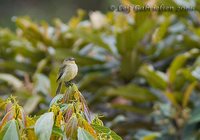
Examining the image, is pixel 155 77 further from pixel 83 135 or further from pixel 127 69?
pixel 83 135

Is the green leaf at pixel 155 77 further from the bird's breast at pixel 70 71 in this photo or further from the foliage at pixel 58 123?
the foliage at pixel 58 123

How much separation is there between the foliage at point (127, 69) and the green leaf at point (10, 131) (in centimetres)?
123

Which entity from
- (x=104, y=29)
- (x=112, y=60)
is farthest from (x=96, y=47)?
(x=104, y=29)

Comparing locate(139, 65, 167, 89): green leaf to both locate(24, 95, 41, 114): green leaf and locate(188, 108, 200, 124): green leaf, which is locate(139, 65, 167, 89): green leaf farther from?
locate(24, 95, 41, 114): green leaf

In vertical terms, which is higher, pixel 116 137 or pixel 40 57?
pixel 40 57

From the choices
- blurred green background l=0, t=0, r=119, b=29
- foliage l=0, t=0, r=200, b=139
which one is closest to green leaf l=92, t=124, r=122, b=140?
foliage l=0, t=0, r=200, b=139

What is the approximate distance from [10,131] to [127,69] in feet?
5.83

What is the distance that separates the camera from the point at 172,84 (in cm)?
268

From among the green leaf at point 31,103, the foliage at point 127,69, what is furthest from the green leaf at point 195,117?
the green leaf at point 31,103

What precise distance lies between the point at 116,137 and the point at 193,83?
1255 mm

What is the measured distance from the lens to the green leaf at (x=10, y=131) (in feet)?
3.85

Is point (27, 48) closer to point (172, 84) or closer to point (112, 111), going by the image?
point (112, 111)

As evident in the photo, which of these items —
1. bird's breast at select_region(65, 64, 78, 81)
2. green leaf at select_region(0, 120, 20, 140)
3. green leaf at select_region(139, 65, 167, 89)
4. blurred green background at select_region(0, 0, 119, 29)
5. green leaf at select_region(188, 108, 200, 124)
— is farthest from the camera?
blurred green background at select_region(0, 0, 119, 29)

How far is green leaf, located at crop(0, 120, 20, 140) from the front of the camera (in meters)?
1.17
